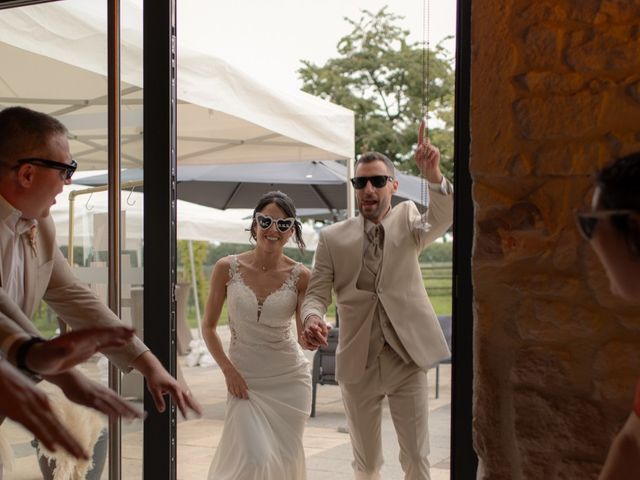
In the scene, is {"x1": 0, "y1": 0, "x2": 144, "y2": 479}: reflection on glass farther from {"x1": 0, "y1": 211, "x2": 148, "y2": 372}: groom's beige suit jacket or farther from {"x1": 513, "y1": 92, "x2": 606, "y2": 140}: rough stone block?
{"x1": 513, "y1": 92, "x2": 606, "y2": 140}: rough stone block

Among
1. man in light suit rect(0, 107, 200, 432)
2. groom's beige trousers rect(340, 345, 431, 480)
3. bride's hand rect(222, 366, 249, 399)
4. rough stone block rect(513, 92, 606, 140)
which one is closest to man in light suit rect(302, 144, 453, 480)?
groom's beige trousers rect(340, 345, 431, 480)

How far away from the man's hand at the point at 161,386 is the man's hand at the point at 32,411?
33.6 inches

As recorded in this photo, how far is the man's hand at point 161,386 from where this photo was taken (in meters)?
2.39

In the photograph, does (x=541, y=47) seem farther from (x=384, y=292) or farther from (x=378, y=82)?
(x=378, y=82)

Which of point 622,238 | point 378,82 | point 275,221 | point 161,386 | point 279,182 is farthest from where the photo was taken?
point 279,182

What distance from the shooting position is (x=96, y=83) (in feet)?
13.3

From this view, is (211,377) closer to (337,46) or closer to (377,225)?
(337,46)

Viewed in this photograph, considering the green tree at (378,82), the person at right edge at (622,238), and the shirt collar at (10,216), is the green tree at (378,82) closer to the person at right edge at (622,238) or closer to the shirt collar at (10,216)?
the shirt collar at (10,216)

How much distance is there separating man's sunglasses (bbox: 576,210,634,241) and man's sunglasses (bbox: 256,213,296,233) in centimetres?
302

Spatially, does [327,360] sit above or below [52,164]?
below

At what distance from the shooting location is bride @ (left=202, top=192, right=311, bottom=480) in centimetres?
429

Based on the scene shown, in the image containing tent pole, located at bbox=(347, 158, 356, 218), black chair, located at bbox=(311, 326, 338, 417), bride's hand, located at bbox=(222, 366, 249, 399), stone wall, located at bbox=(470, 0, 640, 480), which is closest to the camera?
stone wall, located at bbox=(470, 0, 640, 480)

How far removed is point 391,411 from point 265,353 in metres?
0.79

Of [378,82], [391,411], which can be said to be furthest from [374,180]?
[378,82]
